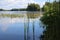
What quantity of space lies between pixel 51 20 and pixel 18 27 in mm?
729

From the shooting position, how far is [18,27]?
2795mm

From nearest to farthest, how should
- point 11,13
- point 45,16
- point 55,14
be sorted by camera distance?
point 55,14
point 45,16
point 11,13

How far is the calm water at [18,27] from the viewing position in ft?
8.37

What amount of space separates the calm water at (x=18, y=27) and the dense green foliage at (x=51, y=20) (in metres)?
0.16

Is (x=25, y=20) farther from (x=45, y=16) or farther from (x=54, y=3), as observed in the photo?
(x=54, y=3)

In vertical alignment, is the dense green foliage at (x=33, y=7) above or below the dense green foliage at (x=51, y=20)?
above

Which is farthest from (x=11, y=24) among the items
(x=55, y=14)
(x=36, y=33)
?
(x=55, y=14)

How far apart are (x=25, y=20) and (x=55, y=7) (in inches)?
24.9

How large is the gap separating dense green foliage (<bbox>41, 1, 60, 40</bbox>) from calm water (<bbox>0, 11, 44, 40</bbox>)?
16 centimetres

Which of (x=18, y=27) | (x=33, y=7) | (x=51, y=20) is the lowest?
(x=18, y=27)

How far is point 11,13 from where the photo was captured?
2564 millimetres

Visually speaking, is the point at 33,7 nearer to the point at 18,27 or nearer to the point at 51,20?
the point at 51,20

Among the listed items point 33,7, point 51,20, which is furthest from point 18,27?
point 51,20

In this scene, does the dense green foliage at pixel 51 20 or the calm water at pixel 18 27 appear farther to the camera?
the calm water at pixel 18 27
